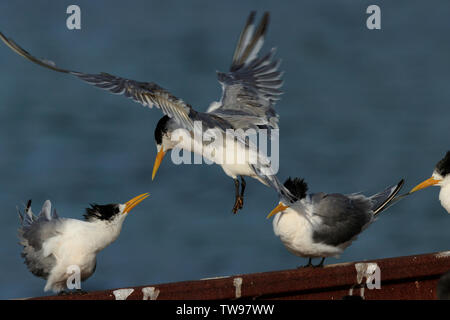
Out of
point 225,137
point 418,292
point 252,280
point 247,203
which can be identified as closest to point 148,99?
point 225,137

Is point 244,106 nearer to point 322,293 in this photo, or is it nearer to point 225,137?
point 225,137

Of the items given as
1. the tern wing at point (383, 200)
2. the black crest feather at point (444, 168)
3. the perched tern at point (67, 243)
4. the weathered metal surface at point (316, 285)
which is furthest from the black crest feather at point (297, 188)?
the black crest feather at point (444, 168)

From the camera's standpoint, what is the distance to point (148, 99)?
5594mm

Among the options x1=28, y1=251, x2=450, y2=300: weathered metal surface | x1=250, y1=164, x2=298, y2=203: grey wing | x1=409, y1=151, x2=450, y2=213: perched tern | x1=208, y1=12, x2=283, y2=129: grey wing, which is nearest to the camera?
x1=28, y1=251, x2=450, y2=300: weathered metal surface

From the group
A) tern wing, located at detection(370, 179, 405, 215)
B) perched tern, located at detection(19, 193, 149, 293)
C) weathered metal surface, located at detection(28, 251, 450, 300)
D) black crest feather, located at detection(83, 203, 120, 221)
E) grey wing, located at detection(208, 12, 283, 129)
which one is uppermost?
grey wing, located at detection(208, 12, 283, 129)

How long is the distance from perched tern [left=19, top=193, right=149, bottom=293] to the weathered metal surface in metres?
0.44

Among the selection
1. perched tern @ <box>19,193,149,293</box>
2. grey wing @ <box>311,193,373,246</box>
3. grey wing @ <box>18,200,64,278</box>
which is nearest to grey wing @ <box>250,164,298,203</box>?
grey wing @ <box>311,193,373,246</box>

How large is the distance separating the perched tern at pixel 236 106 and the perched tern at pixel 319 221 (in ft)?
1.38

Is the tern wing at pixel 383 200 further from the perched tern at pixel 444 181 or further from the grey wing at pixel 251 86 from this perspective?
the grey wing at pixel 251 86

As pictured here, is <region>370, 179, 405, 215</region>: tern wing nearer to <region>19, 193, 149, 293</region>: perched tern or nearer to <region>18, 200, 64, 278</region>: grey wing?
<region>19, 193, 149, 293</region>: perched tern

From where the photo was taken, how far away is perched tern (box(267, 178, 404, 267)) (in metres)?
5.46

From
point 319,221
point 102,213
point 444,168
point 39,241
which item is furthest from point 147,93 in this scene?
point 444,168

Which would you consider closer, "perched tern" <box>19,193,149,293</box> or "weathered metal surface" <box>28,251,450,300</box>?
"weathered metal surface" <box>28,251,450,300</box>
